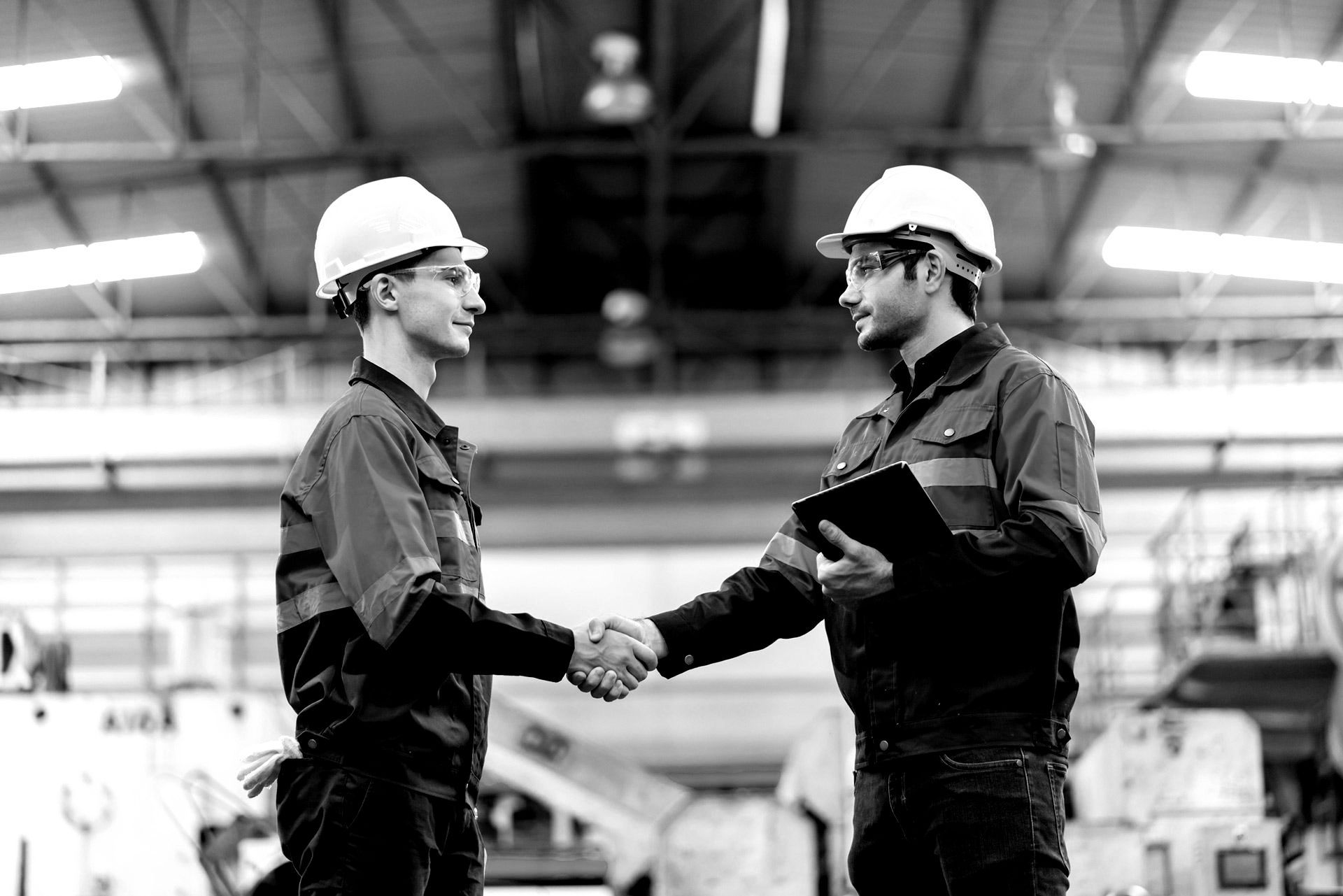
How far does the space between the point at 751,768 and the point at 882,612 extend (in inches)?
868

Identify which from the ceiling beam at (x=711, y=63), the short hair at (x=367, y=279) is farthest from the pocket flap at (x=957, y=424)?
the ceiling beam at (x=711, y=63)

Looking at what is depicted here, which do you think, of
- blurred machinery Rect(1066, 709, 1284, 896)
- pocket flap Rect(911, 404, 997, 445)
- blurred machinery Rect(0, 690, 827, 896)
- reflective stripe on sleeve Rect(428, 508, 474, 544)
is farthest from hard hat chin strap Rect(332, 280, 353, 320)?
blurred machinery Rect(1066, 709, 1284, 896)

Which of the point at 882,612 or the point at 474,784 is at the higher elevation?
the point at 882,612

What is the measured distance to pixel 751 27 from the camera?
66.4 feet

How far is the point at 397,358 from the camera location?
4.51 metres

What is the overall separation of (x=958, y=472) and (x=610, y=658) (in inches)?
47.7

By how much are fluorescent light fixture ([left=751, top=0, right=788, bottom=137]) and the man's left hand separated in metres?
15.8

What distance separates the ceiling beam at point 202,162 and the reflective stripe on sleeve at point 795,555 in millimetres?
14162

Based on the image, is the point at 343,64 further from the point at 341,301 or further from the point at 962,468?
the point at 962,468

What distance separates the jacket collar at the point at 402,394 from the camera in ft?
14.3

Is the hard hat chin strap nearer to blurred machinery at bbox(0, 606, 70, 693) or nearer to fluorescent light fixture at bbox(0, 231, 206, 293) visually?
blurred machinery at bbox(0, 606, 70, 693)

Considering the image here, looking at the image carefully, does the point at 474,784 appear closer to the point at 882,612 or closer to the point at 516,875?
the point at 882,612

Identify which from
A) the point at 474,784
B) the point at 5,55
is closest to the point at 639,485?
the point at 5,55

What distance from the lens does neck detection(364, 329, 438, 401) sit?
451cm
